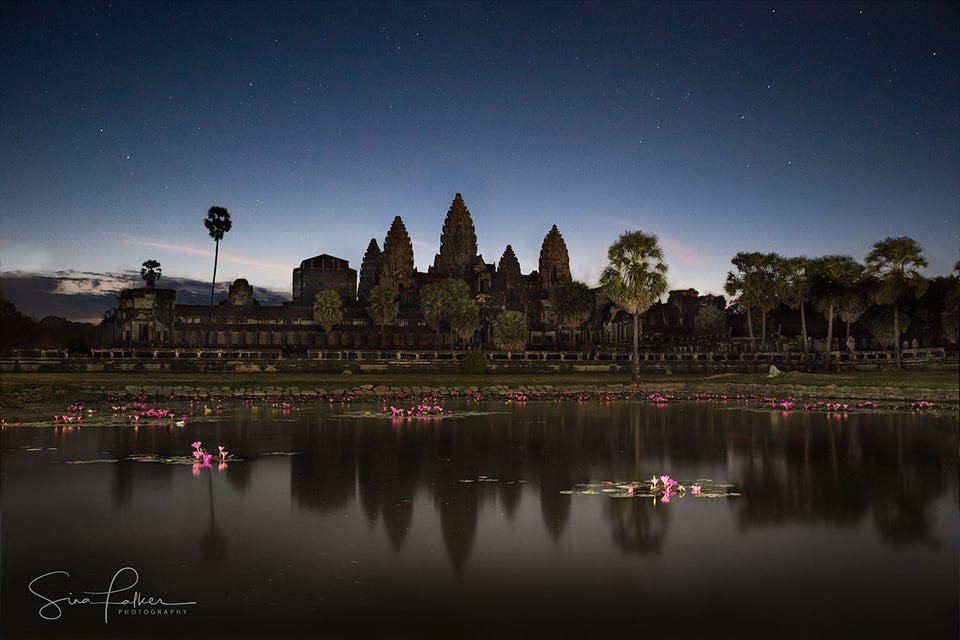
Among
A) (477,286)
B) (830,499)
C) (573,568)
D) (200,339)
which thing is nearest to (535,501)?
(573,568)

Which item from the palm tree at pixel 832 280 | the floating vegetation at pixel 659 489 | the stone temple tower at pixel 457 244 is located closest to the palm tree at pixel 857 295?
the palm tree at pixel 832 280

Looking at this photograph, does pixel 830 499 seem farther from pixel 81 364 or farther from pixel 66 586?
pixel 81 364

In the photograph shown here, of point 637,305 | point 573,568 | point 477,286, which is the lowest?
point 573,568

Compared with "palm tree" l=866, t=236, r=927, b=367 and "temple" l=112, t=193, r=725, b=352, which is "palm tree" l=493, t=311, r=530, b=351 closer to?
"temple" l=112, t=193, r=725, b=352

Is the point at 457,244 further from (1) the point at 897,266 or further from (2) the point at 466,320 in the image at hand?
(1) the point at 897,266

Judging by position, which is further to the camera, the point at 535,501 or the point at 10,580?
the point at 535,501

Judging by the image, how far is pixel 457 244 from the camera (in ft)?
433

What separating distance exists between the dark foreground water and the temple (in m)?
61.3

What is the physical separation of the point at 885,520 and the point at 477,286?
10977 centimetres

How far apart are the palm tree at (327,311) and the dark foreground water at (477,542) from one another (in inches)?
2861

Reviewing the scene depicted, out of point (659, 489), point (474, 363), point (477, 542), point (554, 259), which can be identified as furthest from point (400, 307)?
point (477, 542)

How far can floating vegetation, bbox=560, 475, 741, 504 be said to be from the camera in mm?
13102

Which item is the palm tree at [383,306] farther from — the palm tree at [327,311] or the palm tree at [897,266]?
the palm tree at [897,266]

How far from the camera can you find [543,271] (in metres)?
135
